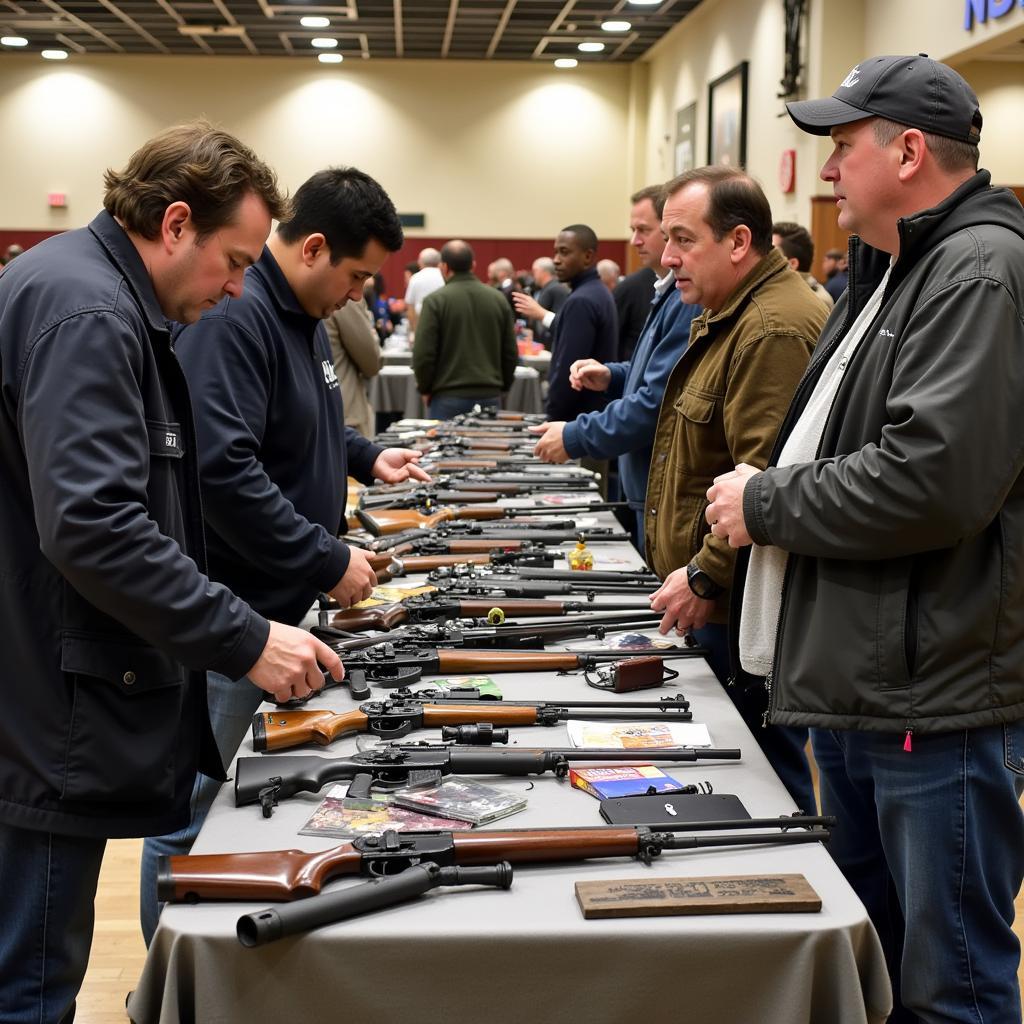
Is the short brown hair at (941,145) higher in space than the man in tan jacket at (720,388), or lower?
higher

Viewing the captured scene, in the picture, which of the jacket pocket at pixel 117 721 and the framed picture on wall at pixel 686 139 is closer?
the jacket pocket at pixel 117 721

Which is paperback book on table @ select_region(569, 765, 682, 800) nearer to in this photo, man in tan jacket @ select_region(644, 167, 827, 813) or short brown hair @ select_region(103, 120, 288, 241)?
man in tan jacket @ select_region(644, 167, 827, 813)

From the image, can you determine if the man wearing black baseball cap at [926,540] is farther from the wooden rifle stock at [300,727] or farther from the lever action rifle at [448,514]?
the lever action rifle at [448,514]

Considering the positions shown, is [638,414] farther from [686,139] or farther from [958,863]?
[686,139]

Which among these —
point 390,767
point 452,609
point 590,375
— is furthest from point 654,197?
point 390,767

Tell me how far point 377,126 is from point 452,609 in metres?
15.6

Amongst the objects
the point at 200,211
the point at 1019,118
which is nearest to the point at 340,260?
the point at 200,211

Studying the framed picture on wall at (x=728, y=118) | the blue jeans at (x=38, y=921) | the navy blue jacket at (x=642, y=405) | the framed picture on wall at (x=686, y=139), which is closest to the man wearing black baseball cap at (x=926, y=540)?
the blue jeans at (x=38, y=921)

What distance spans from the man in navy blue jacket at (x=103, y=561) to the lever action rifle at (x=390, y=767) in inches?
4.4

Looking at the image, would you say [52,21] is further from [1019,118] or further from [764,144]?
[1019,118]

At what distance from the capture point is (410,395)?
9.73m

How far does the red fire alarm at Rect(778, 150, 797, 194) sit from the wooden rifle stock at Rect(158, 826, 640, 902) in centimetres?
920

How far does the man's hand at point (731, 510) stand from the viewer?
1902 mm

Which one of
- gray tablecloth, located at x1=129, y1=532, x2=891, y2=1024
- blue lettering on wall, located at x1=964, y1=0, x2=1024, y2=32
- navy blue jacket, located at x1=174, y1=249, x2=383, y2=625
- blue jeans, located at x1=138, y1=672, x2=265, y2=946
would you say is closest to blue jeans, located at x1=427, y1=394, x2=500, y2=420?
blue lettering on wall, located at x1=964, y1=0, x2=1024, y2=32
